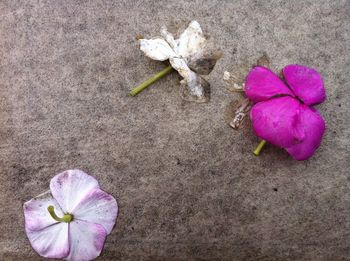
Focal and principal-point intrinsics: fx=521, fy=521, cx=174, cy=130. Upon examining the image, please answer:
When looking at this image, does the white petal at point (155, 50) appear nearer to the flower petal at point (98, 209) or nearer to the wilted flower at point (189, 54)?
the wilted flower at point (189, 54)

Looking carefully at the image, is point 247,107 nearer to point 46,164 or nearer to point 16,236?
point 46,164

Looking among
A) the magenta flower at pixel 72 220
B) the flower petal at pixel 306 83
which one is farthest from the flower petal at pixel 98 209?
the flower petal at pixel 306 83

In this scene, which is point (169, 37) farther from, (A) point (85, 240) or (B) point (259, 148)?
(A) point (85, 240)

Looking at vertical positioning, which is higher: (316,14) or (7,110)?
(316,14)

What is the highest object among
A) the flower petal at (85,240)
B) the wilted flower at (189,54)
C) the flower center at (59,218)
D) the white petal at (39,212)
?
the wilted flower at (189,54)

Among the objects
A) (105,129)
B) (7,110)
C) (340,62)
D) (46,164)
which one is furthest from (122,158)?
(340,62)

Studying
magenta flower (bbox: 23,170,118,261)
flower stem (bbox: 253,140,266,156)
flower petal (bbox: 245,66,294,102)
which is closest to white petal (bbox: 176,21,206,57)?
flower petal (bbox: 245,66,294,102)

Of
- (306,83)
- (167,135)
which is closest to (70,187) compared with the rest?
(167,135)

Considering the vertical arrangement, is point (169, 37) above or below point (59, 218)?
above
